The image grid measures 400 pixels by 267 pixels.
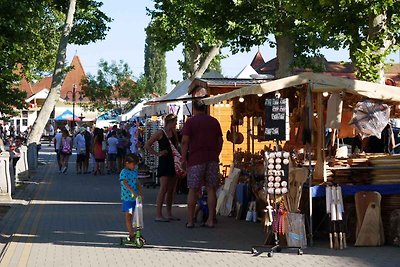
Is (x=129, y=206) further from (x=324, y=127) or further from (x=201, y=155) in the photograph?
(x=324, y=127)

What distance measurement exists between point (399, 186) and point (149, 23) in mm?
Result: 28288

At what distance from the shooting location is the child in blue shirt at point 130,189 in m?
11.6

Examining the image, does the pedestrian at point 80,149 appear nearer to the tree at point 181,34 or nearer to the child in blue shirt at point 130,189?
the tree at point 181,34

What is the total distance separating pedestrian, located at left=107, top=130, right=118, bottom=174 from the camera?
29.1m

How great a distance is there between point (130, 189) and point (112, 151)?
17970 millimetres

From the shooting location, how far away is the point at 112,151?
29375mm

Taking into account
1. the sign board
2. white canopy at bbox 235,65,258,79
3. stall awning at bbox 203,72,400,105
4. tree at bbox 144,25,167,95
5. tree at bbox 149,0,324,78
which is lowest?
the sign board

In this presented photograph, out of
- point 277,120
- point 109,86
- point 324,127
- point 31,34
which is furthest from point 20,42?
point 109,86

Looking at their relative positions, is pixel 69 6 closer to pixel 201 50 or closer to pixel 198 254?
pixel 201 50

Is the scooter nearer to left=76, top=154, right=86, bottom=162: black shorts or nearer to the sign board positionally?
the sign board

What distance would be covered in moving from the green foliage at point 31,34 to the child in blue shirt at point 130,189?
11.9 meters

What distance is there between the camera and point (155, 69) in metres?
122

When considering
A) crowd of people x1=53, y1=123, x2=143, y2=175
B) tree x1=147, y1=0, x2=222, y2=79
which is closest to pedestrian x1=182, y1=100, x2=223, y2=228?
crowd of people x1=53, y1=123, x2=143, y2=175

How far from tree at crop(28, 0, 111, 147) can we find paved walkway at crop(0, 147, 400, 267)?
15.5m
